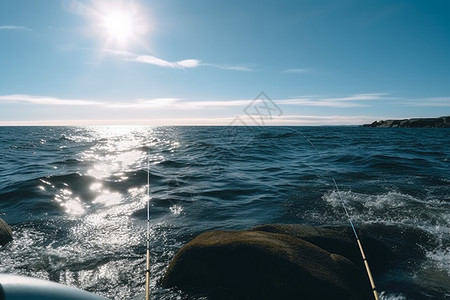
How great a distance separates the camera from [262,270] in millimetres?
4488

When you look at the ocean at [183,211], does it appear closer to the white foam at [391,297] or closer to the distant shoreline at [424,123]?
the white foam at [391,297]

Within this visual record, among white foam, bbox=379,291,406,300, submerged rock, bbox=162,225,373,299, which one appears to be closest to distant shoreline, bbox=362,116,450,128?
white foam, bbox=379,291,406,300

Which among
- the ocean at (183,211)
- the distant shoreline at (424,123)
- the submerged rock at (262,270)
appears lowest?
the ocean at (183,211)

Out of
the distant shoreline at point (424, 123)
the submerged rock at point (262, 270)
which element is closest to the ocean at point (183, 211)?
the submerged rock at point (262, 270)

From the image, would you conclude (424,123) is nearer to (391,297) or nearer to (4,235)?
(391,297)

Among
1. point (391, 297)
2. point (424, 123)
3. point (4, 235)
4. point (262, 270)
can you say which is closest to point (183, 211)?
point (4, 235)

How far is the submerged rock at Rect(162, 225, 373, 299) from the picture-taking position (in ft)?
13.9

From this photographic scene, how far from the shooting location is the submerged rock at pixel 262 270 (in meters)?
4.23

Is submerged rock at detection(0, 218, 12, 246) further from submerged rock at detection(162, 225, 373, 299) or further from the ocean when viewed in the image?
submerged rock at detection(162, 225, 373, 299)

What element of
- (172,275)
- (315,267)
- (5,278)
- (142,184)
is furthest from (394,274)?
(142,184)

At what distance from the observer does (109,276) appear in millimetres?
5234

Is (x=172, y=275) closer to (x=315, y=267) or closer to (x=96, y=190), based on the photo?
(x=315, y=267)

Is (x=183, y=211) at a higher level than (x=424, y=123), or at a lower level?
lower

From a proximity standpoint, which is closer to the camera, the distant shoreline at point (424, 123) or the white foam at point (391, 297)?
the white foam at point (391, 297)
